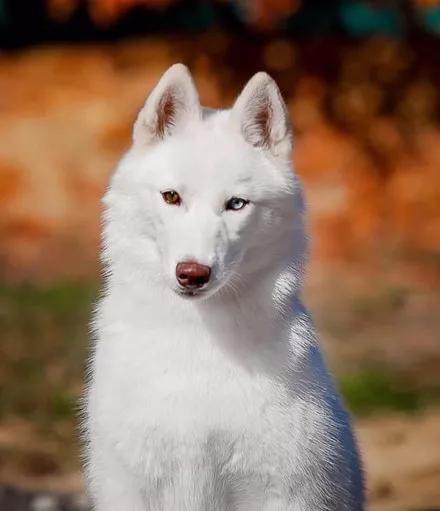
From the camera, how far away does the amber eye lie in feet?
11.8

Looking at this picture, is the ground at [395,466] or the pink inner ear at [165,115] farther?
the ground at [395,466]

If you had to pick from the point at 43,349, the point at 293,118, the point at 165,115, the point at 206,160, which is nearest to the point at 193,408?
the point at 206,160

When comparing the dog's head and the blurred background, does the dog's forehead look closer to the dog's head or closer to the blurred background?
the dog's head

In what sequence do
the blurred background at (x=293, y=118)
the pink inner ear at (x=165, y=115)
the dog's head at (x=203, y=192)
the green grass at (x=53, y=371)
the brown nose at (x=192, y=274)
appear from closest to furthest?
1. the brown nose at (x=192, y=274)
2. the dog's head at (x=203, y=192)
3. the pink inner ear at (x=165, y=115)
4. the green grass at (x=53, y=371)
5. the blurred background at (x=293, y=118)

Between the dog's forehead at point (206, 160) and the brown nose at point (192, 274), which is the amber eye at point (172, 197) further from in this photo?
the brown nose at point (192, 274)

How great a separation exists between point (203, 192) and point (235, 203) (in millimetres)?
124

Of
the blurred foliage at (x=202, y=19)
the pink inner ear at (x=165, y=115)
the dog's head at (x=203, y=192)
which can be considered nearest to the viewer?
the dog's head at (x=203, y=192)

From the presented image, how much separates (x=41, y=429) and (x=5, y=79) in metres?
5.13

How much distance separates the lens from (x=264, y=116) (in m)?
3.81

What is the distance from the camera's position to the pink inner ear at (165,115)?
377 centimetres

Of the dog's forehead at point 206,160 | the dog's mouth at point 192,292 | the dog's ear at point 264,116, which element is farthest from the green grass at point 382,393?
the dog's mouth at point 192,292

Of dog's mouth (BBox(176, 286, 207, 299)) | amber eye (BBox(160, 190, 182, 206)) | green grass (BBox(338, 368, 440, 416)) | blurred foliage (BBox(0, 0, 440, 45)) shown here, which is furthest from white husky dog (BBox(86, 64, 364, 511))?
blurred foliage (BBox(0, 0, 440, 45))

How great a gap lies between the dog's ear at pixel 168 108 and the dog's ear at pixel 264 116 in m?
0.16

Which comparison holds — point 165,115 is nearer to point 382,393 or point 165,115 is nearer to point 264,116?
point 264,116
